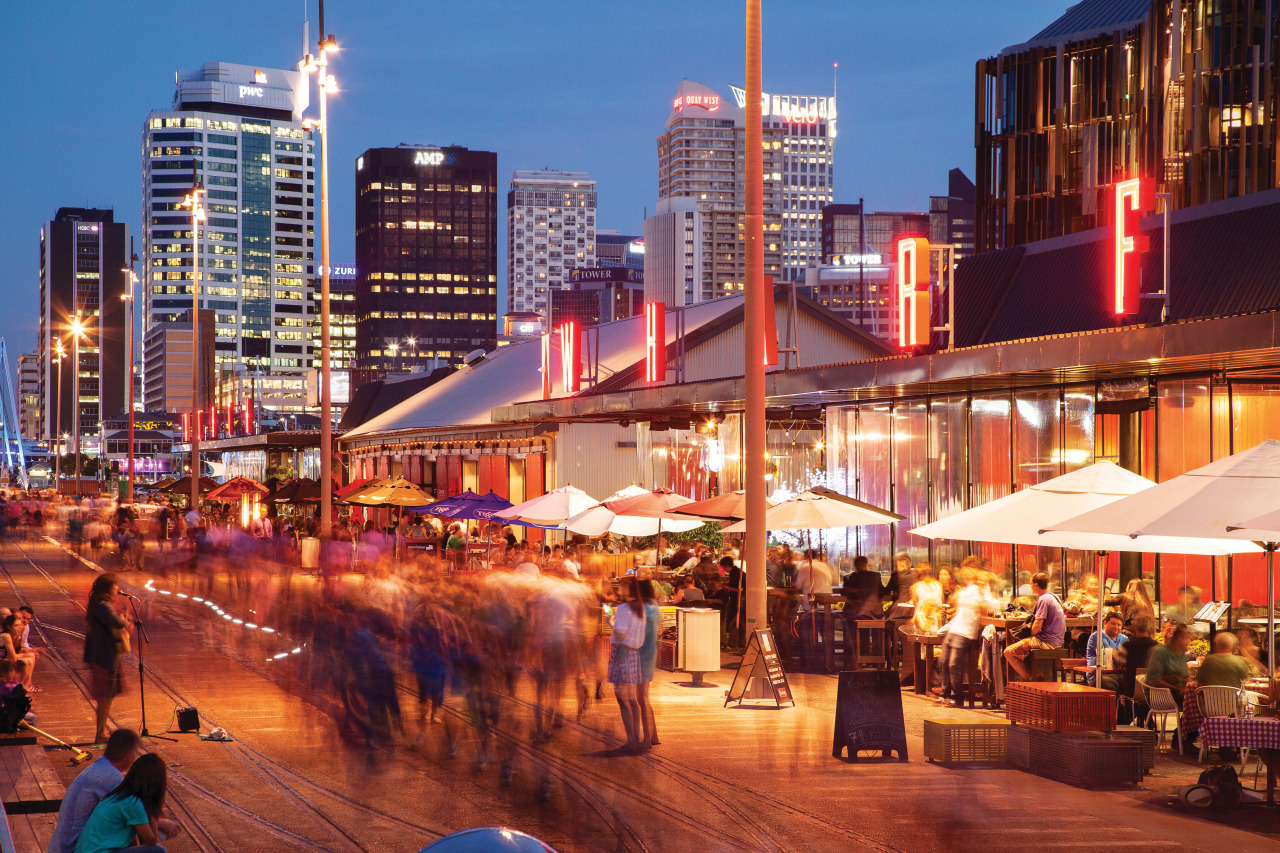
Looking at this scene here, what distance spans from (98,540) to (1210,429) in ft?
142

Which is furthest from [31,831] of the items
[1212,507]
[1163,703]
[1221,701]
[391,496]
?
[391,496]

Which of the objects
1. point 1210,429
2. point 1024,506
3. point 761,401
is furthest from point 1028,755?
point 1210,429

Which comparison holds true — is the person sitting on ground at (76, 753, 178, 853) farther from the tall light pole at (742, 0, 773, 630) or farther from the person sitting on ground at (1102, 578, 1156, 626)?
the person sitting on ground at (1102, 578, 1156, 626)

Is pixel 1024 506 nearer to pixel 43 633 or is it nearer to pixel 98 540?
pixel 43 633

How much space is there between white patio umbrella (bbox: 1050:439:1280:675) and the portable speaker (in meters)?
9.43

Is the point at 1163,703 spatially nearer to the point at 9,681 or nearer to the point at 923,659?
the point at 923,659

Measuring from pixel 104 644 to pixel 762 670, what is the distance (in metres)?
7.68

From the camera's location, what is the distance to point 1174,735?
47.0 ft

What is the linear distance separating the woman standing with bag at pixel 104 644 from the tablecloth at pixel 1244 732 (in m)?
11.0

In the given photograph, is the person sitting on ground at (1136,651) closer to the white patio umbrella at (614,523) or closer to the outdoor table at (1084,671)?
the outdoor table at (1084,671)

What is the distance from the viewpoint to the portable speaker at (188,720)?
1397cm

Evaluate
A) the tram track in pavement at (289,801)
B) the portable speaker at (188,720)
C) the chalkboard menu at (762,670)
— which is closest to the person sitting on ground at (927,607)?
the chalkboard menu at (762,670)

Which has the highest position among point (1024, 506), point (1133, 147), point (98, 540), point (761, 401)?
point (1133, 147)

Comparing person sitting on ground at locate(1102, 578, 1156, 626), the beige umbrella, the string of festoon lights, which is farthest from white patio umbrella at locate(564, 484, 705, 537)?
person sitting on ground at locate(1102, 578, 1156, 626)
